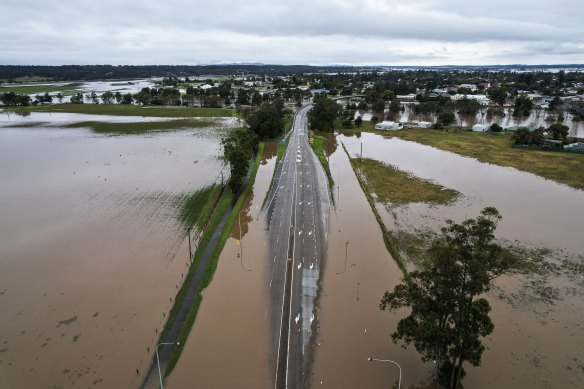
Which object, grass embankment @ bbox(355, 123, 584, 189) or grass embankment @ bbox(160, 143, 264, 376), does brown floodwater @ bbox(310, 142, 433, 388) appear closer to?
grass embankment @ bbox(160, 143, 264, 376)

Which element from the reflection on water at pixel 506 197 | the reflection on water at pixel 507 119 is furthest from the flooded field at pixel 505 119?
the reflection on water at pixel 506 197

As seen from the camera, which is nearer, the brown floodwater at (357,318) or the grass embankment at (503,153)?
the brown floodwater at (357,318)

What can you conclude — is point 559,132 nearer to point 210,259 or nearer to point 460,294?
point 460,294

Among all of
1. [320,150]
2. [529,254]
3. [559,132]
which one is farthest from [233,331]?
[559,132]

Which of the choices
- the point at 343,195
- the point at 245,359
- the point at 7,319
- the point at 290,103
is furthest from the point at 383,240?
the point at 290,103

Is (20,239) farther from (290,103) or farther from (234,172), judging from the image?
(290,103)

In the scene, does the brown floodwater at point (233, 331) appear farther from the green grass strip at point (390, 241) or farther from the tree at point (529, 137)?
the tree at point (529, 137)
